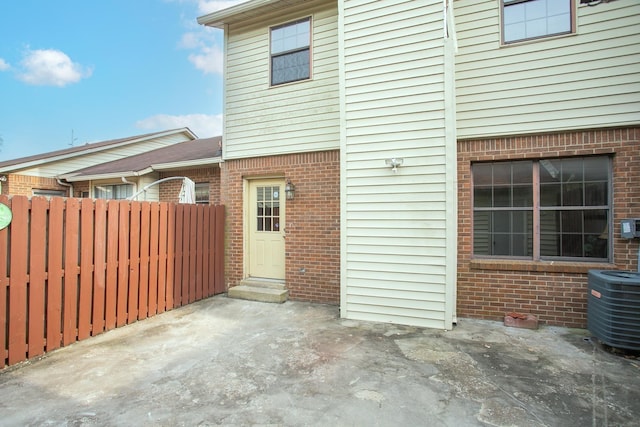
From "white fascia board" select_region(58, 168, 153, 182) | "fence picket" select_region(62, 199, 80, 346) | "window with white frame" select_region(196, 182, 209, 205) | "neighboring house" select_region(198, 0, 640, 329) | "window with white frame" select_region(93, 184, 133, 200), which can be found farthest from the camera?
"window with white frame" select_region(93, 184, 133, 200)

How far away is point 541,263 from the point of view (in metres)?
4.60

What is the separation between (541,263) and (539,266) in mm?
57

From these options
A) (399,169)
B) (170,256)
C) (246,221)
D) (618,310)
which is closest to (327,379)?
(399,169)

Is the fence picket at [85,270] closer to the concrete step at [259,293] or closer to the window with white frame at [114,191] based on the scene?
the concrete step at [259,293]

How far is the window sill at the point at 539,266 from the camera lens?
4383 mm

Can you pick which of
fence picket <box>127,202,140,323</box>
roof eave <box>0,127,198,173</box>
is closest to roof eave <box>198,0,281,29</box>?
fence picket <box>127,202,140,323</box>

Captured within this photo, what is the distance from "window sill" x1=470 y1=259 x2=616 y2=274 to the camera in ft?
14.4

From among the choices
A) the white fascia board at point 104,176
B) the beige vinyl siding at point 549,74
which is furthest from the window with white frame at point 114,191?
the beige vinyl siding at point 549,74

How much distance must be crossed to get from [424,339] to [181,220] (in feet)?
14.8

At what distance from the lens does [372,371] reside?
129 inches

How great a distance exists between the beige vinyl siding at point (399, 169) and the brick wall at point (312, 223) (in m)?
0.70

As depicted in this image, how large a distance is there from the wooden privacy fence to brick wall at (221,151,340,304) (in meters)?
1.77

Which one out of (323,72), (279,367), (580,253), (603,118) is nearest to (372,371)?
(279,367)

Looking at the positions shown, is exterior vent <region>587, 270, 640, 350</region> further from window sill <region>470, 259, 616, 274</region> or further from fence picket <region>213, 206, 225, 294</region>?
fence picket <region>213, 206, 225, 294</region>
